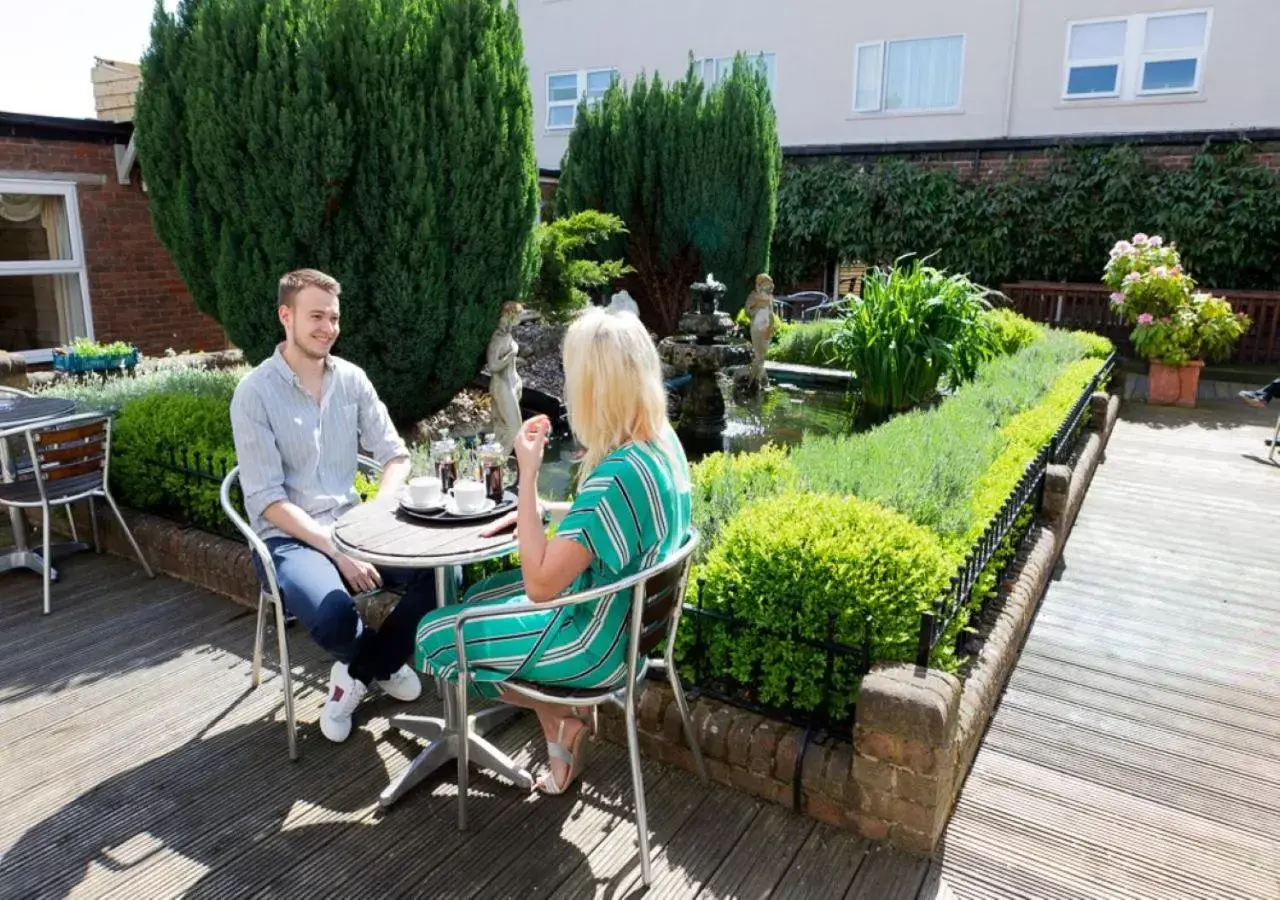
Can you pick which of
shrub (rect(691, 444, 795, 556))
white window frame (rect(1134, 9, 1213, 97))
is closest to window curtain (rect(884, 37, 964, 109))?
white window frame (rect(1134, 9, 1213, 97))

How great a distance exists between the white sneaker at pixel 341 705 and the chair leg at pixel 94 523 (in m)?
2.54

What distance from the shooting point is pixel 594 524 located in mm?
2230

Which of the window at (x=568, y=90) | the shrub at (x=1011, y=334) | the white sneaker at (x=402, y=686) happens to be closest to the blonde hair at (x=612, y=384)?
the white sneaker at (x=402, y=686)

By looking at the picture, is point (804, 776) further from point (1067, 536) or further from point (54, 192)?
point (54, 192)

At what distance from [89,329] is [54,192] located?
1.38 m

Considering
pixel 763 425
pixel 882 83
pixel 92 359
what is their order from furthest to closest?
pixel 882 83, pixel 763 425, pixel 92 359

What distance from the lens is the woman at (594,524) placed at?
226 cm

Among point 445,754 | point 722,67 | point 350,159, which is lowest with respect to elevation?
point 445,754

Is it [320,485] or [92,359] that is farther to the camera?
[92,359]

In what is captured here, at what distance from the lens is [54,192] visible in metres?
8.70

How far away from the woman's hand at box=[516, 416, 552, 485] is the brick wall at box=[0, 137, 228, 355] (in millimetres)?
7996

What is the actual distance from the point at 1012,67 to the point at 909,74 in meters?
1.77

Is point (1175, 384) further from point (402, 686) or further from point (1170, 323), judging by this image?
point (402, 686)

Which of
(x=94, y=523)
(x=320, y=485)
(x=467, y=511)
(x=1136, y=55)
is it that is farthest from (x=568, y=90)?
(x=467, y=511)
